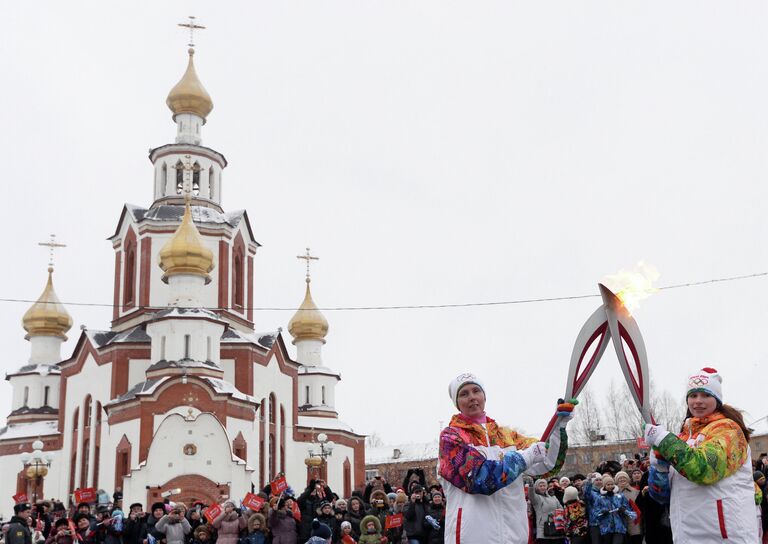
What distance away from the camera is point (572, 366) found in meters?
5.79

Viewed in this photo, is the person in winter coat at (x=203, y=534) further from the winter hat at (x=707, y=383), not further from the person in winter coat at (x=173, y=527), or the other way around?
the winter hat at (x=707, y=383)

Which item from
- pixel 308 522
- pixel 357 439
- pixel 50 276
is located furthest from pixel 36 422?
pixel 308 522

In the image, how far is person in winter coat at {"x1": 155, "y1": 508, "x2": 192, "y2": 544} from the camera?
48.6ft

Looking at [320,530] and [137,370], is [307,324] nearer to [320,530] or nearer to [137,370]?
[137,370]

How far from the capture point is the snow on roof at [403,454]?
7694cm

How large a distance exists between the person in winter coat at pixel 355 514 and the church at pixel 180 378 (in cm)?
1478

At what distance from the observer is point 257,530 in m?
14.4

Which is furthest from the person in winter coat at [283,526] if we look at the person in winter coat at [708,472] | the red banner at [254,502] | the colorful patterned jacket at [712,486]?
the colorful patterned jacket at [712,486]

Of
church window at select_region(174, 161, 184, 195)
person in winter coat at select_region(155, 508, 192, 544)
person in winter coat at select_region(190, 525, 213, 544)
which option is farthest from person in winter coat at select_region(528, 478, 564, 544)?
church window at select_region(174, 161, 184, 195)

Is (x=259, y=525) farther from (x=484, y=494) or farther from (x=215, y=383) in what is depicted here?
(x=215, y=383)

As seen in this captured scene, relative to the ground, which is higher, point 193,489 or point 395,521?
point 193,489

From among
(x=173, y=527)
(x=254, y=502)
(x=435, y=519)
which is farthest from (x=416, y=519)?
(x=173, y=527)

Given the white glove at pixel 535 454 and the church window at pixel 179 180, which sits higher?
the church window at pixel 179 180

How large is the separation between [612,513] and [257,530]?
5.60 meters
